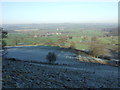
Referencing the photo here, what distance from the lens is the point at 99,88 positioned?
14.7 ft

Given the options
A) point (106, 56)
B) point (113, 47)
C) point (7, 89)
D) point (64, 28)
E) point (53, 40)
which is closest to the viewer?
point (7, 89)

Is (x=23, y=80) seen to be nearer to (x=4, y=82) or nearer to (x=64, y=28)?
(x=4, y=82)

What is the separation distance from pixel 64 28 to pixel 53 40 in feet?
36.4

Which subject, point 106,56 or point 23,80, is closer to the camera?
point 23,80

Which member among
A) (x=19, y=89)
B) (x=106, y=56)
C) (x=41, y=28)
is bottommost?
(x=106, y=56)

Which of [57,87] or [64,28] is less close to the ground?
[64,28]

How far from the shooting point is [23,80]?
4.07m

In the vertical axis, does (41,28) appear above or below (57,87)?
above

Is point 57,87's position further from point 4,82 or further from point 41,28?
point 41,28

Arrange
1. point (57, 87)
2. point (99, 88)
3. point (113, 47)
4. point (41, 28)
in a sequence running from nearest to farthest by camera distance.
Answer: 1. point (57, 87)
2. point (99, 88)
3. point (113, 47)
4. point (41, 28)

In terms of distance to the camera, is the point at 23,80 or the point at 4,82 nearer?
the point at 4,82

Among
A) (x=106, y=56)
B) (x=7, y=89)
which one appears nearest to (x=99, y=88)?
(x=7, y=89)

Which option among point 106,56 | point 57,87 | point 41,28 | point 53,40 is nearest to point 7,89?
point 57,87

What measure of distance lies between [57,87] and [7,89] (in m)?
1.35
